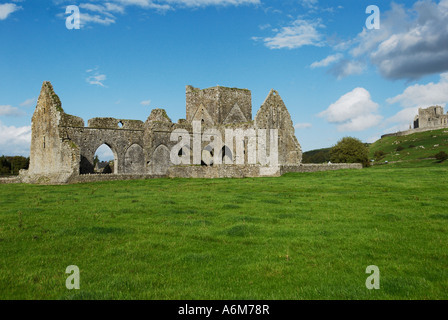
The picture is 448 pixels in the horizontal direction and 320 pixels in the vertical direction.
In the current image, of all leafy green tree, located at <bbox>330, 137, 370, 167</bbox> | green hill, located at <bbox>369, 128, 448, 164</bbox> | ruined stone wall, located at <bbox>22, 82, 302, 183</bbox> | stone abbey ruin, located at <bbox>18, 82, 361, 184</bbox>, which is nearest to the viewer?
stone abbey ruin, located at <bbox>18, 82, 361, 184</bbox>

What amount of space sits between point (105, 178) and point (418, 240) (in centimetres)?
2750

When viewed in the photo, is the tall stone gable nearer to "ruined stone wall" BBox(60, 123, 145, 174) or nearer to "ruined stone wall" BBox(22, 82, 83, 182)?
"ruined stone wall" BBox(22, 82, 83, 182)

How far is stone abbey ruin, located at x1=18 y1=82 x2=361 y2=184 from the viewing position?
3412cm

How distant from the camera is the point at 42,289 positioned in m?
5.93

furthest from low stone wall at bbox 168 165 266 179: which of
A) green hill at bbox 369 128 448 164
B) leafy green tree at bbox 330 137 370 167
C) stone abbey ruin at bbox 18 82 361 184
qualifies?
green hill at bbox 369 128 448 164

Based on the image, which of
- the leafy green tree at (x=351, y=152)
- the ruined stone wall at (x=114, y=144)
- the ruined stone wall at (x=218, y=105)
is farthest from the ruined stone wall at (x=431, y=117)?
the ruined stone wall at (x=114, y=144)

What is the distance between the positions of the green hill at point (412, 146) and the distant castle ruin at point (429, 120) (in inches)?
234

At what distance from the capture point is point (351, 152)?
6750cm

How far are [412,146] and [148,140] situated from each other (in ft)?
365

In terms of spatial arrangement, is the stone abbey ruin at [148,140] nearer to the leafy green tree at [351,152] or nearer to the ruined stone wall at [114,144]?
the ruined stone wall at [114,144]

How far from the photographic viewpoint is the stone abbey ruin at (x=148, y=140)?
1344 inches

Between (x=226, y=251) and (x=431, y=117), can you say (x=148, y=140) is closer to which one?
(x=226, y=251)

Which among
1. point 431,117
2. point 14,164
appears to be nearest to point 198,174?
point 14,164

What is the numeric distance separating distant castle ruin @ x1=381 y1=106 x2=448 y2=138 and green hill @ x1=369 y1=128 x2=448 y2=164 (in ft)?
19.5
